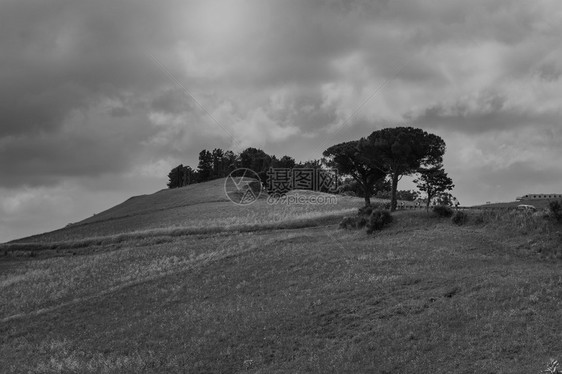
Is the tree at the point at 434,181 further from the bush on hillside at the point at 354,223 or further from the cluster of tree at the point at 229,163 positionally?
the cluster of tree at the point at 229,163

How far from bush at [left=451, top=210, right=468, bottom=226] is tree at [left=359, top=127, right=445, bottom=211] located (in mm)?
13936

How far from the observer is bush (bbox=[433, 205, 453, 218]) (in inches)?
2216

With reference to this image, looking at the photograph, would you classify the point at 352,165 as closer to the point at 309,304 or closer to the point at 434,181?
the point at 434,181

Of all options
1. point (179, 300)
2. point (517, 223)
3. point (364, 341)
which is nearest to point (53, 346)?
point (179, 300)

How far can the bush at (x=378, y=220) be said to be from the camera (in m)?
56.7

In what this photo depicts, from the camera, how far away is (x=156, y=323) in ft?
113

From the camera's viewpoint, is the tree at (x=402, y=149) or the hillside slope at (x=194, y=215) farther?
the hillside slope at (x=194, y=215)

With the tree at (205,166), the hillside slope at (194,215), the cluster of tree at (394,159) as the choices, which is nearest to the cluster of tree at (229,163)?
the tree at (205,166)

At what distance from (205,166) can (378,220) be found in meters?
143

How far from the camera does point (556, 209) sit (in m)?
45.1

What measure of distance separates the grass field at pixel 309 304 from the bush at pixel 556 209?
2.74 feet

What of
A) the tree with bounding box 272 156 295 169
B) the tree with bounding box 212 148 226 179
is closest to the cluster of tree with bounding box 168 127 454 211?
the tree with bounding box 272 156 295 169

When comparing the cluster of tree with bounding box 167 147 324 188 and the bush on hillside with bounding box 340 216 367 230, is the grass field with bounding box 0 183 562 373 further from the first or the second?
the cluster of tree with bounding box 167 147 324 188

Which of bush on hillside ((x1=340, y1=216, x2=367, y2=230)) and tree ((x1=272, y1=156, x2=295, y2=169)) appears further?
tree ((x1=272, y1=156, x2=295, y2=169))
